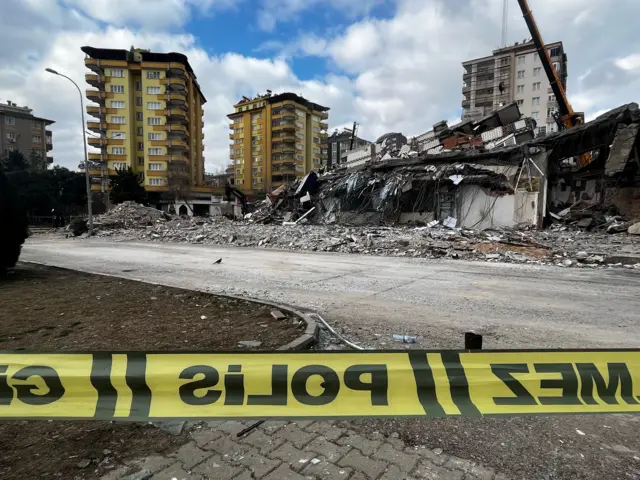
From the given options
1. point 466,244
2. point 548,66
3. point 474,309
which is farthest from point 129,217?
point 548,66

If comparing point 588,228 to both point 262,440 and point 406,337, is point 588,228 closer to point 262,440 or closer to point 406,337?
point 406,337

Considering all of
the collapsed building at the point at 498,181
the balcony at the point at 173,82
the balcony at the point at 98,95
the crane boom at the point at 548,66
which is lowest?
the collapsed building at the point at 498,181

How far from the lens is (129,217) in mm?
32281

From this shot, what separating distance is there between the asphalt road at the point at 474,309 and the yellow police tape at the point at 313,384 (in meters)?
0.53

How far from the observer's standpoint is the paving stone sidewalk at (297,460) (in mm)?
Result: 2107

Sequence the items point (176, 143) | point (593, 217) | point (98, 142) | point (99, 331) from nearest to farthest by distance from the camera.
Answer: point (99, 331) < point (593, 217) < point (176, 143) < point (98, 142)

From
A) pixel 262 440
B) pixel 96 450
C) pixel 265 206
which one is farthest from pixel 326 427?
pixel 265 206

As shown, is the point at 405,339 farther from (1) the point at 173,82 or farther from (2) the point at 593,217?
(1) the point at 173,82

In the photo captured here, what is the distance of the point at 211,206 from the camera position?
60.5 metres

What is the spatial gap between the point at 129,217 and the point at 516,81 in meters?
68.5

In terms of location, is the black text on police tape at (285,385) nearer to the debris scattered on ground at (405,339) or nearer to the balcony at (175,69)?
the debris scattered on ground at (405,339)

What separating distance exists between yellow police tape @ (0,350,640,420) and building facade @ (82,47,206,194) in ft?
210

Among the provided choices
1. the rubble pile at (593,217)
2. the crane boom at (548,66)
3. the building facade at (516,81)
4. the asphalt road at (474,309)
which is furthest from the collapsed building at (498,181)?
the building facade at (516,81)

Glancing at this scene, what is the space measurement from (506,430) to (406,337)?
1.89 metres
